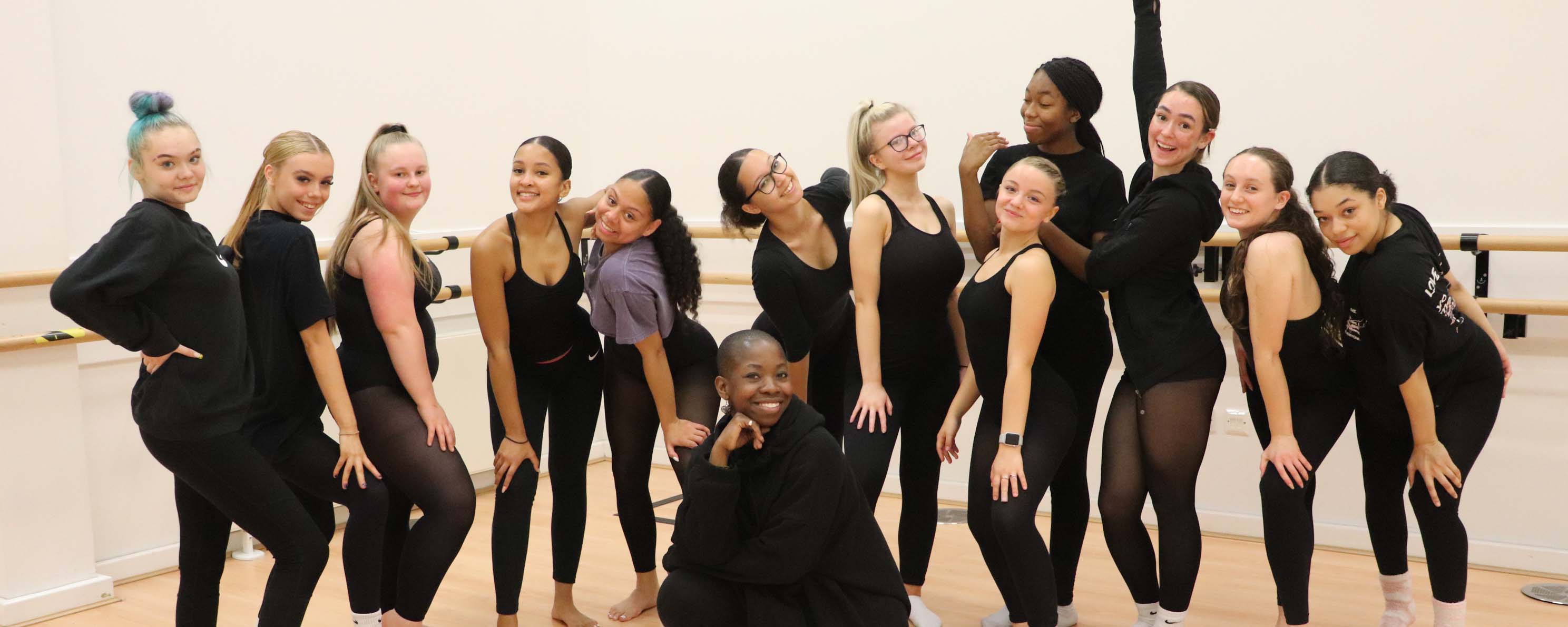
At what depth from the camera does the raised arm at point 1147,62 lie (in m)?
3.03

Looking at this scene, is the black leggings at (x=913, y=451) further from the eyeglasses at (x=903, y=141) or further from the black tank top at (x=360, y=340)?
the black tank top at (x=360, y=340)

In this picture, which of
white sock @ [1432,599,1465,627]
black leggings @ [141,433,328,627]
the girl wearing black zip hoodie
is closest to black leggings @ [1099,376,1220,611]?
the girl wearing black zip hoodie

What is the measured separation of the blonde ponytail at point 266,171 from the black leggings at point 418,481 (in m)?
0.41

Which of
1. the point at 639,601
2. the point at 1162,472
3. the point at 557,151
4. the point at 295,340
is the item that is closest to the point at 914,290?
the point at 1162,472

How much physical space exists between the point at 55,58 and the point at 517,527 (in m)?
1.86

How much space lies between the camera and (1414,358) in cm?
257

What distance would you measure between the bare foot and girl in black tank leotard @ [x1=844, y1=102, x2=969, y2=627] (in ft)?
2.33

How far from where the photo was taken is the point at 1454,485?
2637 millimetres

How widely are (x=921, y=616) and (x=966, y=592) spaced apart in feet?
1.27

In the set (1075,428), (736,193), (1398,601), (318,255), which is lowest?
(1398,601)

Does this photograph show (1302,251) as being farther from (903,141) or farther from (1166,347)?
(903,141)

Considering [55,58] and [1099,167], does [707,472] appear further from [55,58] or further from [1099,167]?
[55,58]

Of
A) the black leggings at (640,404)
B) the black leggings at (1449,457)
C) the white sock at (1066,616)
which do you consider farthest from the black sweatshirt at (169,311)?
the black leggings at (1449,457)

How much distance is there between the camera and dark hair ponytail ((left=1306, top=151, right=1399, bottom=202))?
2.58m
